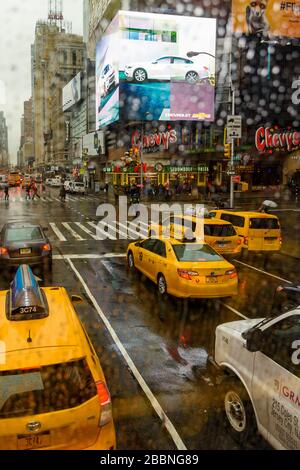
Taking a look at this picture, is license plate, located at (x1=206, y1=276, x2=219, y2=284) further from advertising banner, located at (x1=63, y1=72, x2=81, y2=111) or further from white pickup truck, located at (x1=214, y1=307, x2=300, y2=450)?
advertising banner, located at (x1=63, y1=72, x2=81, y2=111)

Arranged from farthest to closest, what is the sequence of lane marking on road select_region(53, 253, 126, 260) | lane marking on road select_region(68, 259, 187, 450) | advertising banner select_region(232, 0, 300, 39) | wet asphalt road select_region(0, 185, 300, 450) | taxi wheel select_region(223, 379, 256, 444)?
1. advertising banner select_region(232, 0, 300, 39)
2. lane marking on road select_region(53, 253, 126, 260)
3. wet asphalt road select_region(0, 185, 300, 450)
4. lane marking on road select_region(68, 259, 187, 450)
5. taxi wheel select_region(223, 379, 256, 444)

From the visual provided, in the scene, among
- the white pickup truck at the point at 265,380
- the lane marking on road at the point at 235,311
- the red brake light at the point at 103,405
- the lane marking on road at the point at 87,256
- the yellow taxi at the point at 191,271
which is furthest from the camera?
the lane marking on road at the point at 87,256

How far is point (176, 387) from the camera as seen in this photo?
652cm

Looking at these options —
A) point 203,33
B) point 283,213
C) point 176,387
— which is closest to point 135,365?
point 176,387

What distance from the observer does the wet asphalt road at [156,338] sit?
5449mm

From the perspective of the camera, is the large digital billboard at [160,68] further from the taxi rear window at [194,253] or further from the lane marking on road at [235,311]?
the lane marking on road at [235,311]

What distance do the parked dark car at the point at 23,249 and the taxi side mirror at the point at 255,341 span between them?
911cm

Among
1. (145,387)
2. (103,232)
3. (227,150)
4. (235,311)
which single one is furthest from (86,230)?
(145,387)

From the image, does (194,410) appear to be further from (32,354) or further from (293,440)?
(32,354)

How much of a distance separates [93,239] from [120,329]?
39.0 feet

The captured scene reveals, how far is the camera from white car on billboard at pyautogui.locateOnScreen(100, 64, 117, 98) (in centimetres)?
6924

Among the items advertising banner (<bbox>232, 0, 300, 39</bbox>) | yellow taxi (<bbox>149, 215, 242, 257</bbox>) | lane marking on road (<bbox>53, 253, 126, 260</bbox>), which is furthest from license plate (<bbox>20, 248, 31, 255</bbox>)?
advertising banner (<bbox>232, 0, 300, 39</bbox>)

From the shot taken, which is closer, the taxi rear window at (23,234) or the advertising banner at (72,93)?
the taxi rear window at (23,234)

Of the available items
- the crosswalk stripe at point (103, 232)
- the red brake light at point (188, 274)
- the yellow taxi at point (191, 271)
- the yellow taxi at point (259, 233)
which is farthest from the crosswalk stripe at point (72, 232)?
the red brake light at point (188, 274)
